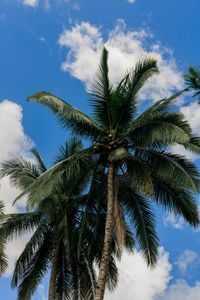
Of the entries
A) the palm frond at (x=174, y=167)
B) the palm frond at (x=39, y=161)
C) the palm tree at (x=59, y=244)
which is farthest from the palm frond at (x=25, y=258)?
the palm frond at (x=174, y=167)

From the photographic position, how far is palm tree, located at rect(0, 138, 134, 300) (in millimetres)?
14414

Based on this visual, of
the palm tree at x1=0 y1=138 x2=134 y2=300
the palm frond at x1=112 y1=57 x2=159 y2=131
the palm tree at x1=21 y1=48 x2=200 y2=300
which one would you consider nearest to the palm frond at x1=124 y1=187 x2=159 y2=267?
the palm tree at x1=21 y1=48 x2=200 y2=300

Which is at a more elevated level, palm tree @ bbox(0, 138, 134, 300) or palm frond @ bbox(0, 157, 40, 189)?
palm frond @ bbox(0, 157, 40, 189)

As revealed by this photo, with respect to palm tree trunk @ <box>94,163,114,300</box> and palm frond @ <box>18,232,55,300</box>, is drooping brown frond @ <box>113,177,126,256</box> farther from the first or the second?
palm frond @ <box>18,232,55,300</box>

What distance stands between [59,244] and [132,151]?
19.8 ft

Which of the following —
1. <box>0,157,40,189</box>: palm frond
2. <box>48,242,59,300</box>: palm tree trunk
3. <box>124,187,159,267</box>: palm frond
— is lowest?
<box>48,242,59,300</box>: palm tree trunk

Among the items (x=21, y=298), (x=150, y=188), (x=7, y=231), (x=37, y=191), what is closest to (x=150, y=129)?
(x=150, y=188)

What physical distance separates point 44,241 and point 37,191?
5.62 meters

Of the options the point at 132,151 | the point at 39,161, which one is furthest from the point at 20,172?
the point at 132,151

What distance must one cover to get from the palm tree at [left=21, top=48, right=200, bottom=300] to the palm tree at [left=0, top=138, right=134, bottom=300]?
2.06 metres

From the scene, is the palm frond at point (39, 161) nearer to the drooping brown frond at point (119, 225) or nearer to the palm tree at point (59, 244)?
the palm tree at point (59, 244)

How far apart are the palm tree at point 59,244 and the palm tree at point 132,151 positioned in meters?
2.06

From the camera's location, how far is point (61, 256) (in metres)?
15.5

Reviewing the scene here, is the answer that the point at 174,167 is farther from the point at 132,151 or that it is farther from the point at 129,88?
the point at 129,88
